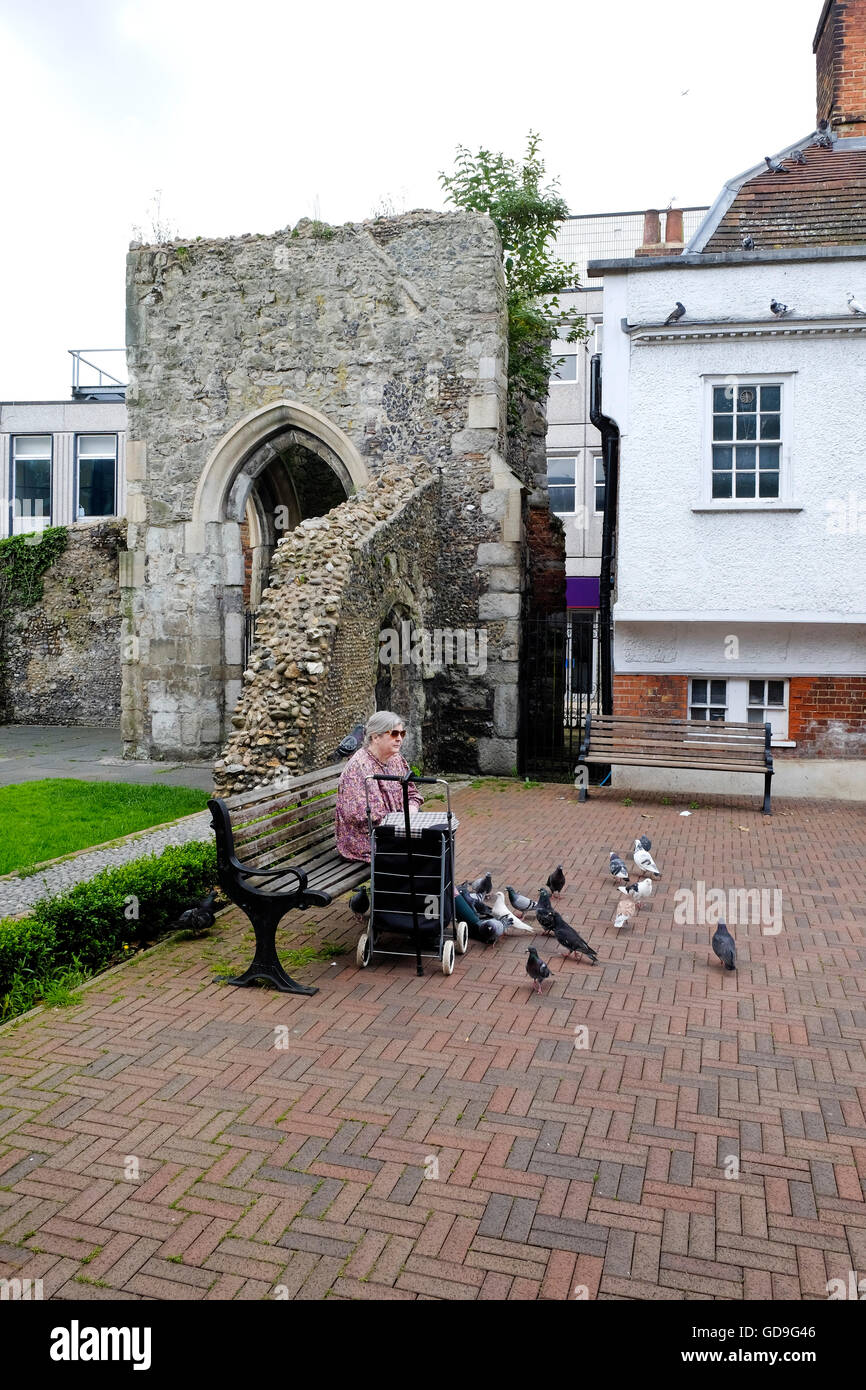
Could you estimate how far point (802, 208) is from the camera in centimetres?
1441

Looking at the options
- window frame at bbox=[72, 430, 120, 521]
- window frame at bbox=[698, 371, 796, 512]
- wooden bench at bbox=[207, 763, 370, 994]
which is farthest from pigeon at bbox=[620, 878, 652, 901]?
window frame at bbox=[72, 430, 120, 521]

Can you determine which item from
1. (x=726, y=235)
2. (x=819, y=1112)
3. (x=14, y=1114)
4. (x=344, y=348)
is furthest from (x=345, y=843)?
(x=726, y=235)

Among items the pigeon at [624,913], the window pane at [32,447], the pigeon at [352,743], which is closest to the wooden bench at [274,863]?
the pigeon at [352,743]

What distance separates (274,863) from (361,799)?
728 millimetres

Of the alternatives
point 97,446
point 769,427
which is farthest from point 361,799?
point 97,446

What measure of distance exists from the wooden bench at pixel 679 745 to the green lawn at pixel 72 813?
17.2 feet

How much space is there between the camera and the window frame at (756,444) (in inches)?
503

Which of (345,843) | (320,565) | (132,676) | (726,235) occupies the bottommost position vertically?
(345,843)

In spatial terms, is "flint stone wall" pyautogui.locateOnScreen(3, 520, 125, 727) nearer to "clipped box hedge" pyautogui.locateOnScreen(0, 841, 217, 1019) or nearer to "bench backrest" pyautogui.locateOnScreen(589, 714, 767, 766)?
"bench backrest" pyautogui.locateOnScreen(589, 714, 767, 766)

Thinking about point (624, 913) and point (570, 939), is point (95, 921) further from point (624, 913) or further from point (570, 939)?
point (624, 913)

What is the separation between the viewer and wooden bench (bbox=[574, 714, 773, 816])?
41.1ft

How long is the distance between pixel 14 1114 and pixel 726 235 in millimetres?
14403

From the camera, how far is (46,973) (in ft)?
20.3
